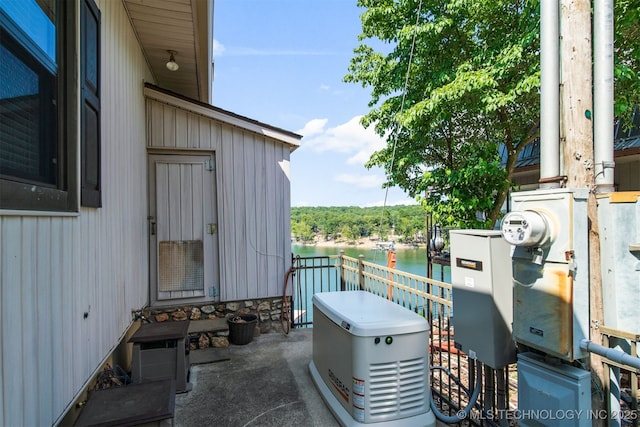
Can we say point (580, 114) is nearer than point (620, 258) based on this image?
No

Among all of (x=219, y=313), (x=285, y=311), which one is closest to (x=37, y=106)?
(x=219, y=313)

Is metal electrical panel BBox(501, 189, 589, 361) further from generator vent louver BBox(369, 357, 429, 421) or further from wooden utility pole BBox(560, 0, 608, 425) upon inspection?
generator vent louver BBox(369, 357, 429, 421)

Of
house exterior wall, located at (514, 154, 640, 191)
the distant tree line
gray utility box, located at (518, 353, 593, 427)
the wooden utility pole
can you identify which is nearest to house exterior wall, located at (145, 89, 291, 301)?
gray utility box, located at (518, 353, 593, 427)

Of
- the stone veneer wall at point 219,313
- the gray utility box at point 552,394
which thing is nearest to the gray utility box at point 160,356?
the stone veneer wall at point 219,313

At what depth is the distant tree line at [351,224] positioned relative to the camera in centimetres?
1228

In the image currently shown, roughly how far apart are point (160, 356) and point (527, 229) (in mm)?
2971

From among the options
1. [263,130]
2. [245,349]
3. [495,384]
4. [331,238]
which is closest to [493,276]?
[495,384]

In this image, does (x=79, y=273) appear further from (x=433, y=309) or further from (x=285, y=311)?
(x=433, y=309)

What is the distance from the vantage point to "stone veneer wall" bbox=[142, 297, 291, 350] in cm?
402

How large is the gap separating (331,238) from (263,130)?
39.0 feet

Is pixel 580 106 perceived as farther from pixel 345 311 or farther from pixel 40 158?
pixel 40 158

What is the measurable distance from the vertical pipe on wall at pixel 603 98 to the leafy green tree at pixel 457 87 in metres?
2.89

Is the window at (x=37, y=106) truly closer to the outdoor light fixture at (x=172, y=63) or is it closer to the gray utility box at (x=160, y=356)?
the gray utility box at (x=160, y=356)

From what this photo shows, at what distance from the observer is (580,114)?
1696 mm
